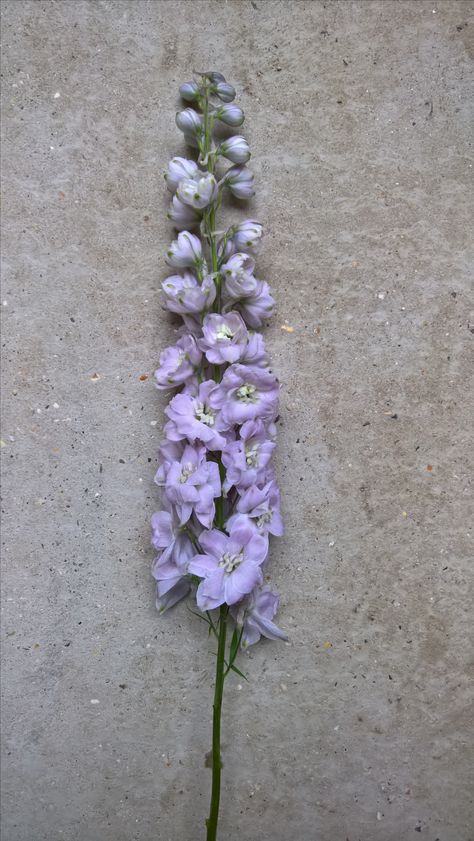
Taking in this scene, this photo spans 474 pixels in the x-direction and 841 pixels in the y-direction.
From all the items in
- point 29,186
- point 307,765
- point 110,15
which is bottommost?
point 307,765

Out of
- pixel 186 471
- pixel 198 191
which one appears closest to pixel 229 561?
pixel 186 471

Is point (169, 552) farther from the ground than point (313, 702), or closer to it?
farther from the ground

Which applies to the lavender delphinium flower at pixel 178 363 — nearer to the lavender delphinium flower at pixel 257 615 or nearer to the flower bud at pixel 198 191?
the flower bud at pixel 198 191

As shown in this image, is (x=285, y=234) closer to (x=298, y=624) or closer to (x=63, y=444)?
(x=63, y=444)

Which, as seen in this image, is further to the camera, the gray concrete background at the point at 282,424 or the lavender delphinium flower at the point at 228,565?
the gray concrete background at the point at 282,424

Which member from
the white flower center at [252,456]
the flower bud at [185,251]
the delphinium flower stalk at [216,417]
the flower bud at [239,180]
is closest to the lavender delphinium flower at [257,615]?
the delphinium flower stalk at [216,417]

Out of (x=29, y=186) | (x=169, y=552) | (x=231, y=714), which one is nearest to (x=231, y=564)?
(x=169, y=552)
